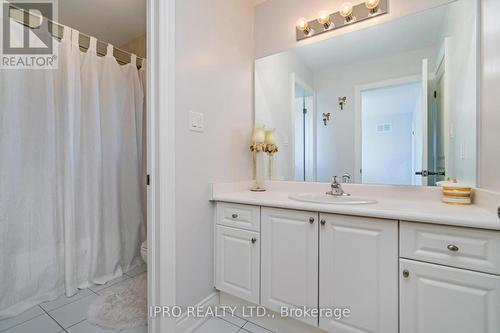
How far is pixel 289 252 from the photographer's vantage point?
120cm

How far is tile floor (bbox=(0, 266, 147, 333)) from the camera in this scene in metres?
1.28

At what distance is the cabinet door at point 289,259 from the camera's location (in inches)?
44.5

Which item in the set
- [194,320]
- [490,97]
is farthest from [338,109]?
[194,320]

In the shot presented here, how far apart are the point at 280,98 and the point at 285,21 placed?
1.95 ft

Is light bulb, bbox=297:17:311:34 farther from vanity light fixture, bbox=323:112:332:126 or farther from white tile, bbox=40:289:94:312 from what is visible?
white tile, bbox=40:289:94:312

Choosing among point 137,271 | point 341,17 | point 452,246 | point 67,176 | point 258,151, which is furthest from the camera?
point 137,271

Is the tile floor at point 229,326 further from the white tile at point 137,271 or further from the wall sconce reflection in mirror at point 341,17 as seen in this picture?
the wall sconce reflection in mirror at point 341,17

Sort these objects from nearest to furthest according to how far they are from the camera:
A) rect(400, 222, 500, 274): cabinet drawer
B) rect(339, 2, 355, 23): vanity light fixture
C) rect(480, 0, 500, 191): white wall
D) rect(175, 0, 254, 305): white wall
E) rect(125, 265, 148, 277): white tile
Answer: rect(400, 222, 500, 274): cabinet drawer < rect(480, 0, 500, 191): white wall < rect(175, 0, 254, 305): white wall < rect(339, 2, 355, 23): vanity light fixture < rect(125, 265, 148, 277): white tile

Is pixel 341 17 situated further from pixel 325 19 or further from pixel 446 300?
pixel 446 300

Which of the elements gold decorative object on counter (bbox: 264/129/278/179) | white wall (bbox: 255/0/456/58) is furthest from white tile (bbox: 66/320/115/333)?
white wall (bbox: 255/0/456/58)

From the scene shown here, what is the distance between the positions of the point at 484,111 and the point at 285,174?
116 cm

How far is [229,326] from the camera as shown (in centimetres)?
133

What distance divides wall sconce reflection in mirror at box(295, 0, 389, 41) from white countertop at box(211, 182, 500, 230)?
3.69 ft

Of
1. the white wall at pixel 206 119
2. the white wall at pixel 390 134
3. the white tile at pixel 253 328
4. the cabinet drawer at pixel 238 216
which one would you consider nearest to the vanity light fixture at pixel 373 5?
the white wall at pixel 390 134
